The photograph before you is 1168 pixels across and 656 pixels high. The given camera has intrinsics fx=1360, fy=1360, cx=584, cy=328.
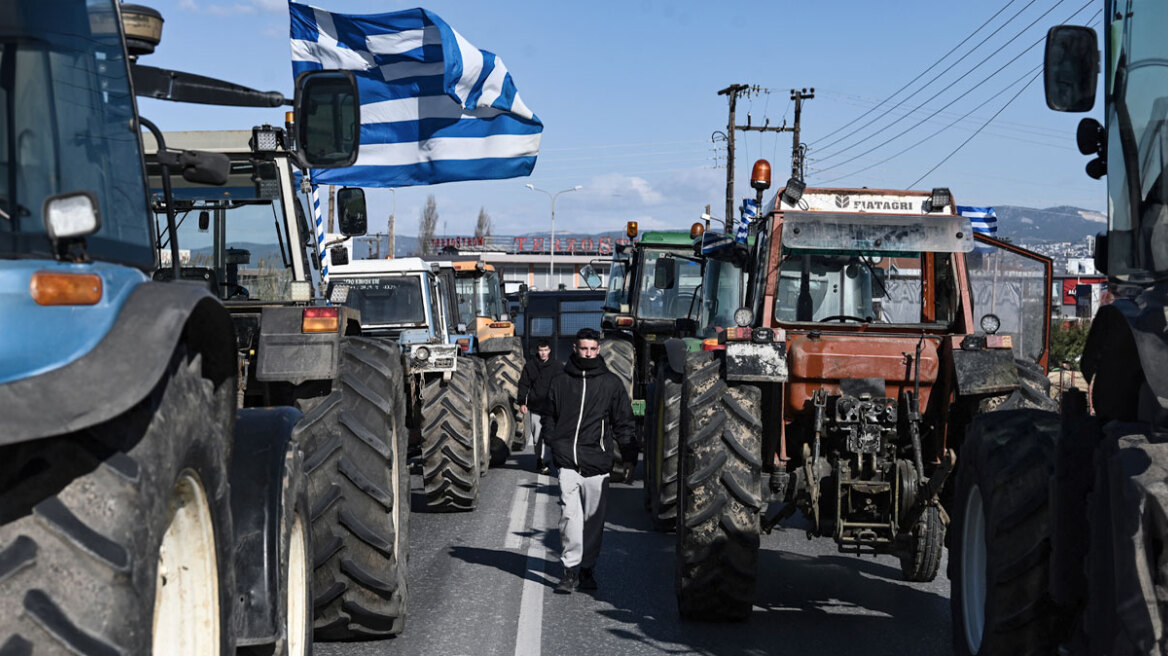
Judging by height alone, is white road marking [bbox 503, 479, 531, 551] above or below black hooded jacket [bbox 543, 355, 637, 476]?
below

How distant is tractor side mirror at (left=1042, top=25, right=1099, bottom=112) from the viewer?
4.77 m

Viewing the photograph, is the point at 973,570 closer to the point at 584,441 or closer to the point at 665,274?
the point at 584,441

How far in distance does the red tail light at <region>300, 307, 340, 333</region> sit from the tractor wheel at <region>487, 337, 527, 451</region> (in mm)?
10115

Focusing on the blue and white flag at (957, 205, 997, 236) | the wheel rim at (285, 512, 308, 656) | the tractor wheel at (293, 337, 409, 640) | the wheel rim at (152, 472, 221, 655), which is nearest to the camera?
the wheel rim at (152, 472, 221, 655)

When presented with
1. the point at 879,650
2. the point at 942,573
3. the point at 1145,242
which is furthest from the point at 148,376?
the point at 942,573

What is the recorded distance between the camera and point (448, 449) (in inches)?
493

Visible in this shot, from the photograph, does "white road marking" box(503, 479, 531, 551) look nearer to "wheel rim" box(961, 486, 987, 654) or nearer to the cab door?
"wheel rim" box(961, 486, 987, 654)

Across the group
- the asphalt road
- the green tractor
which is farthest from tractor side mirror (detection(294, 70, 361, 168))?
the green tractor

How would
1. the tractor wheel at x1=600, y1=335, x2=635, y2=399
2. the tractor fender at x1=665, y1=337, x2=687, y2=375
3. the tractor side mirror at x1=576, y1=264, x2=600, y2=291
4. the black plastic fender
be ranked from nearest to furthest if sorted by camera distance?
the black plastic fender, the tractor fender at x1=665, y1=337, x2=687, y2=375, the tractor wheel at x1=600, y1=335, x2=635, y2=399, the tractor side mirror at x1=576, y1=264, x2=600, y2=291

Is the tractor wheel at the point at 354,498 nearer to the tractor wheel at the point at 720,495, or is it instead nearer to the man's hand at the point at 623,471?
the tractor wheel at the point at 720,495

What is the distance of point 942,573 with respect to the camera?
9.99 metres

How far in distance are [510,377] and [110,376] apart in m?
14.9

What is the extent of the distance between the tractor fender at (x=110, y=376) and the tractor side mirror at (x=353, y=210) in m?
4.76

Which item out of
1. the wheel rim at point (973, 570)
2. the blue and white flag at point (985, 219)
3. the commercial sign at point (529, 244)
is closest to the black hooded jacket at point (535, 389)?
the wheel rim at point (973, 570)
